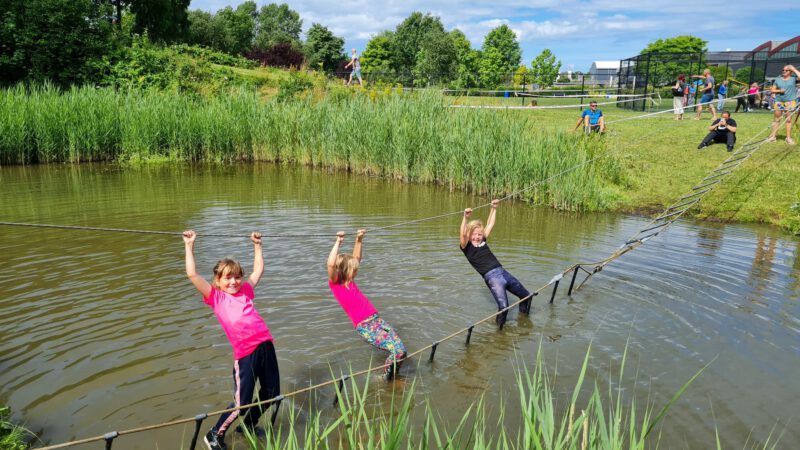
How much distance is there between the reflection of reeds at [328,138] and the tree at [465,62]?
935 inches

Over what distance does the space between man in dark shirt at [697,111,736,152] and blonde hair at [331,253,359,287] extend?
1461 cm

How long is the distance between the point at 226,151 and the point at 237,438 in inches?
655

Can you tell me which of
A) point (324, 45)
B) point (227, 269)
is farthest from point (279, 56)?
point (227, 269)

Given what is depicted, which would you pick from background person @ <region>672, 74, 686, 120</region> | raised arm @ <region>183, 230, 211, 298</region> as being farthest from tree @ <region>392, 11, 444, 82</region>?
raised arm @ <region>183, 230, 211, 298</region>

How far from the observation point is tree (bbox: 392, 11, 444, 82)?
2724 inches

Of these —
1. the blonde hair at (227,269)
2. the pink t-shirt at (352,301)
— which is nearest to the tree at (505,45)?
the pink t-shirt at (352,301)

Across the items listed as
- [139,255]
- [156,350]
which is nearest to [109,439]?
[156,350]

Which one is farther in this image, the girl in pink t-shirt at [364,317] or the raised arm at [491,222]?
the raised arm at [491,222]

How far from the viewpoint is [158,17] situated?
44.5 m

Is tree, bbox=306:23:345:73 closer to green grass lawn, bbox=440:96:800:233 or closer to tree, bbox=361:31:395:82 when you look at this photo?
tree, bbox=361:31:395:82

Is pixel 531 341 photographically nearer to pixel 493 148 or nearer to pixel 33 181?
pixel 493 148

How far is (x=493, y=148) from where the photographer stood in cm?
1509

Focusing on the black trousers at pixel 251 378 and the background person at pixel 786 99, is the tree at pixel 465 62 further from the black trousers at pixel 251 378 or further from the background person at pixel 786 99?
the black trousers at pixel 251 378

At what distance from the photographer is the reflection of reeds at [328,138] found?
47.7ft
